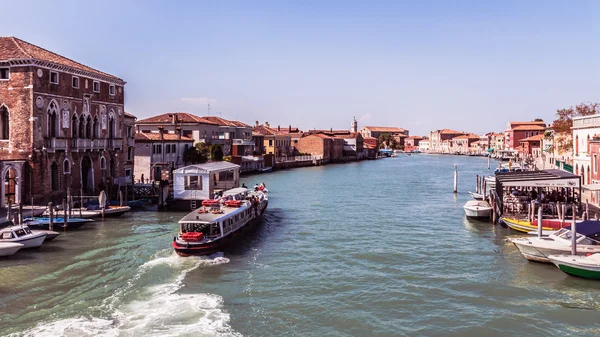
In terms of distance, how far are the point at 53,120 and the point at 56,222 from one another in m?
8.15

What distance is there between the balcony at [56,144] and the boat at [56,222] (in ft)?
18.2

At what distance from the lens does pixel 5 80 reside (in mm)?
27406

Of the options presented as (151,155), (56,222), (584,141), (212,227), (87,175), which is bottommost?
(56,222)

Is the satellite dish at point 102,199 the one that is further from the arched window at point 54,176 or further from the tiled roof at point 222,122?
the tiled roof at point 222,122

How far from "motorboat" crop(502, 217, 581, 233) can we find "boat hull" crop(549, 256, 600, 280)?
5322 millimetres

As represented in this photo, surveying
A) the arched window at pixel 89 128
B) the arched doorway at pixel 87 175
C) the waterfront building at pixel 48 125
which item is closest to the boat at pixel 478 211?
the waterfront building at pixel 48 125

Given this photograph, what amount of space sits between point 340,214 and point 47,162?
53.0ft

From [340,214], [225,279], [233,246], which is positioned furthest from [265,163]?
[225,279]

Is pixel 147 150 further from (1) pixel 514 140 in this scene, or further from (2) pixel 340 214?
(1) pixel 514 140

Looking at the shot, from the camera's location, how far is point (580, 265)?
16.1m

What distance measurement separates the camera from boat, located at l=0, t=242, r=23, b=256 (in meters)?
18.5

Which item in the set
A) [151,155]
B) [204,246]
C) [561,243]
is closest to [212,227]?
[204,246]

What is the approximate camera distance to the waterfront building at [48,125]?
2714 cm

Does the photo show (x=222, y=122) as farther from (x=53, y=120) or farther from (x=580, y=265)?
(x=580, y=265)
